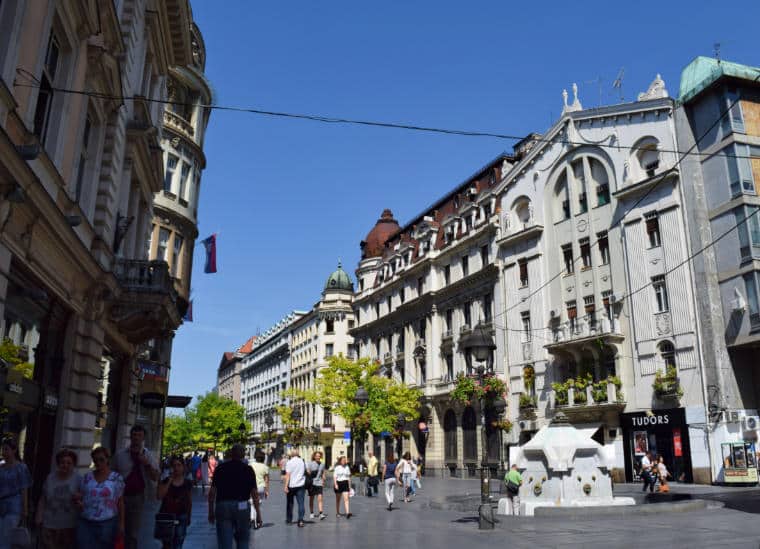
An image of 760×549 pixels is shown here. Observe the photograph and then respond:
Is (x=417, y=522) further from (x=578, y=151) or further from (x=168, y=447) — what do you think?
(x=168, y=447)

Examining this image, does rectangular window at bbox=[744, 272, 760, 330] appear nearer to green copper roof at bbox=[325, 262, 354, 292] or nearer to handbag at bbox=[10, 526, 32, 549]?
handbag at bbox=[10, 526, 32, 549]

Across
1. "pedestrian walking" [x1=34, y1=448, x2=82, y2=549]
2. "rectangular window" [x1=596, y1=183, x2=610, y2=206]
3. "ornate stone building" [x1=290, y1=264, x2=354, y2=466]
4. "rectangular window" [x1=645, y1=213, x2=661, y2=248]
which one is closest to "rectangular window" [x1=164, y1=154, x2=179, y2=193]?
"rectangular window" [x1=596, y1=183, x2=610, y2=206]

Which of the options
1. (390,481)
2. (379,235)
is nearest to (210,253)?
(390,481)

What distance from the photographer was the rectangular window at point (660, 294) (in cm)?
3453

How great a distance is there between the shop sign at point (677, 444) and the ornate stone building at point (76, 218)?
2540 cm

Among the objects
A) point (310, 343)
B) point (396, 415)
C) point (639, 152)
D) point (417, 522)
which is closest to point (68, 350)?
point (417, 522)

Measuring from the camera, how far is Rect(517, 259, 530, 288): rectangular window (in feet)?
143

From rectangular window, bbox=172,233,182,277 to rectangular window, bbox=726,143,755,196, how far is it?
27.2 meters

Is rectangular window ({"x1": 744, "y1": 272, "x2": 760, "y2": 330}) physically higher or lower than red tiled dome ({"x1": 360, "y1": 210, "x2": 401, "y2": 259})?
lower

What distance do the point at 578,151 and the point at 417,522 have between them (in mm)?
30083

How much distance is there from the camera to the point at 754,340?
30875 mm

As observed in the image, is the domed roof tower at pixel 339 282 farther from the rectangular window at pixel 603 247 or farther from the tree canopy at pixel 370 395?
the rectangular window at pixel 603 247

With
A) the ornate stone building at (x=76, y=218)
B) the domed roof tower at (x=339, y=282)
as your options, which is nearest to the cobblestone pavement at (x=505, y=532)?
the ornate stone building at (x=76, y=218)

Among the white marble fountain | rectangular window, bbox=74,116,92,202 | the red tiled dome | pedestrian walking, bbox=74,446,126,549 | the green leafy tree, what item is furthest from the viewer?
the red tiled dome
